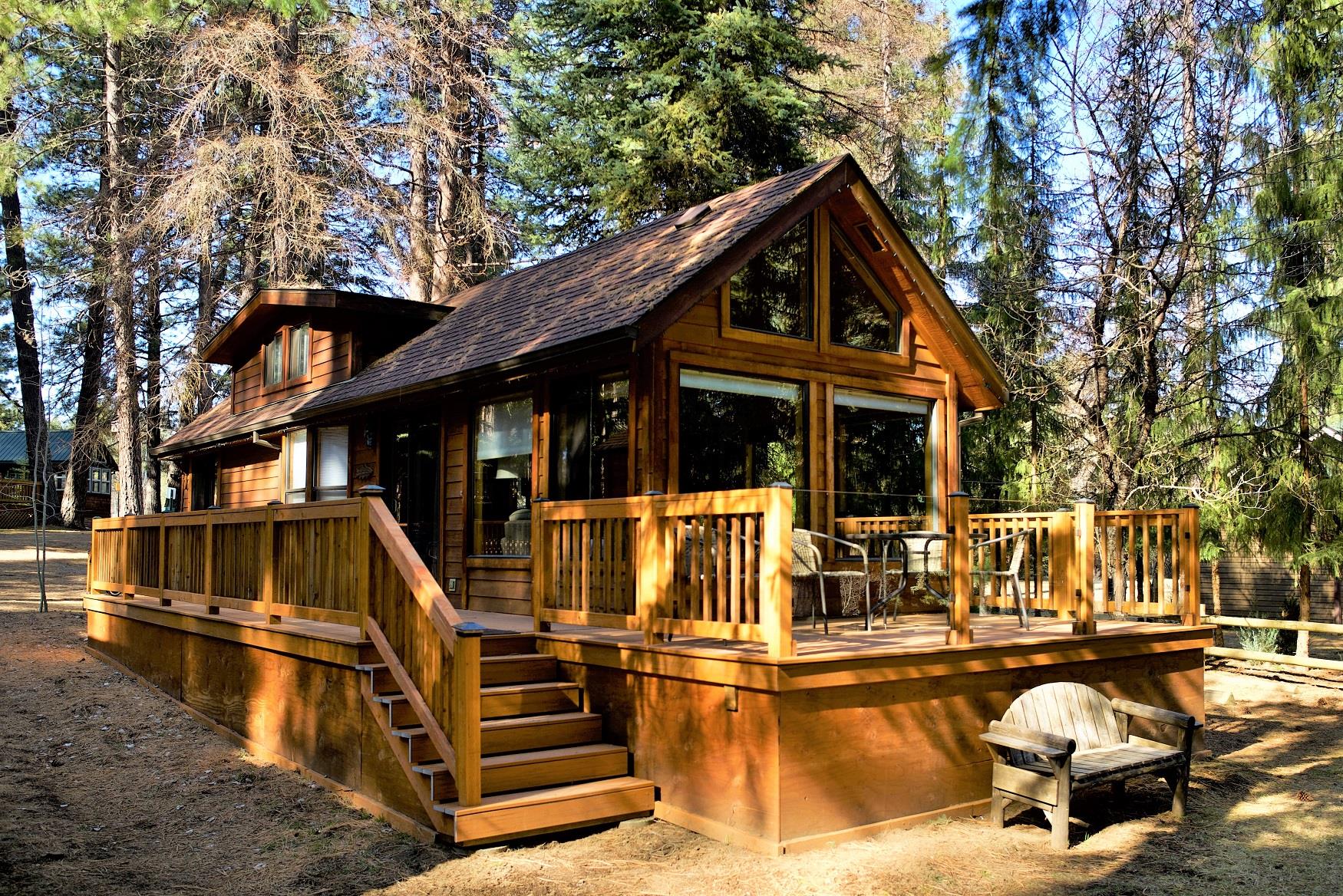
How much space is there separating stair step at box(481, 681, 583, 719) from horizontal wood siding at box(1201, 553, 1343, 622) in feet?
49.5

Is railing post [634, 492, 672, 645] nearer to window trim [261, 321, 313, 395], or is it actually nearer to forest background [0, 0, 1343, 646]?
A: forest background [0, 0, 1343, 646]

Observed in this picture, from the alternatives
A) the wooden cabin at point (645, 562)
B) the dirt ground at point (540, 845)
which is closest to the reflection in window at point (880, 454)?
the wooden cabin at point (645, 562)

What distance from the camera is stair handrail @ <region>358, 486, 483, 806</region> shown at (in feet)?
18.2

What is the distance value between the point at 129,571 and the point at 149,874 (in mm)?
6718

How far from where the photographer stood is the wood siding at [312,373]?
1317 centimetres

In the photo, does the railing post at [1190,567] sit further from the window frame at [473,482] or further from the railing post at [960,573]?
the window frame at [473,482]

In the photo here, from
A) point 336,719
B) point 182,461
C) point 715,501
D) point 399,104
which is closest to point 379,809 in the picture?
point 336,719

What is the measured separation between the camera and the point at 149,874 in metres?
5.58

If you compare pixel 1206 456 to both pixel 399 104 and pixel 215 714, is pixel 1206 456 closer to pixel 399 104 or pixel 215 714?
pixel 215 714

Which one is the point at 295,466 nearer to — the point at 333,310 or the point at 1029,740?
the point at 333,310

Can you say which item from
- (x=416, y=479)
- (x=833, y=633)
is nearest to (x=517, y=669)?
(x=833, y=633)

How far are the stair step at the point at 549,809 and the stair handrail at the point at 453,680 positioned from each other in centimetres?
10

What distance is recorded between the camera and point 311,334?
14.0m

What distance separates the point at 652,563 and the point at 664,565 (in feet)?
0.24
